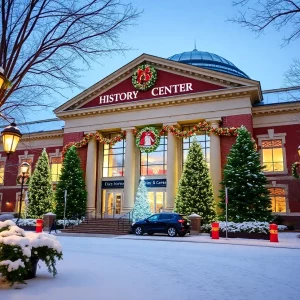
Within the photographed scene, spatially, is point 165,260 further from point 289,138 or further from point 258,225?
point 289,138

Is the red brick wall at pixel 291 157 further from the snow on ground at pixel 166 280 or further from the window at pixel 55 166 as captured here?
the window at pixel 55 166

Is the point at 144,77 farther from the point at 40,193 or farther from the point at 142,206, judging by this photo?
the point at 40,193

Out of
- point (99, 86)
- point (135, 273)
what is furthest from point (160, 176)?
point (135, 273)

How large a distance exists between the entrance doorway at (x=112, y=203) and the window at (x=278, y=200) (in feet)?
46.3

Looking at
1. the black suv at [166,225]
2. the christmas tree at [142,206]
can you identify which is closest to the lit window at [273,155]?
the black suv at [166,225]

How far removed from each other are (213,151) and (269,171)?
5106 millimetres

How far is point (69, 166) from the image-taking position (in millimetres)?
33375

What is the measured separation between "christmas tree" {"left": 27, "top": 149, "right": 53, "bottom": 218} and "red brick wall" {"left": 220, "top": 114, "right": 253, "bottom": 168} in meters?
16.3

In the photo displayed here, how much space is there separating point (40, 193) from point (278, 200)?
69.4 feet

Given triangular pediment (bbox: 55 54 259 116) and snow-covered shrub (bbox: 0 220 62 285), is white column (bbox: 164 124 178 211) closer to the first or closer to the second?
triangular pediment (bbox: 55 54 259 116)

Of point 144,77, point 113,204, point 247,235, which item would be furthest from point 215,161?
point 113,204

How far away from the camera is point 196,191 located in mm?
26875

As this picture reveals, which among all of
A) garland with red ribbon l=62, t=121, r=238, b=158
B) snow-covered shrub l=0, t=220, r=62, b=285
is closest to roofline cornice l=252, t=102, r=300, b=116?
garland with red ribbon l=62, t=121, r=238, b=158

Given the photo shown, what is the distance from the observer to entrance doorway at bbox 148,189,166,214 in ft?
106
